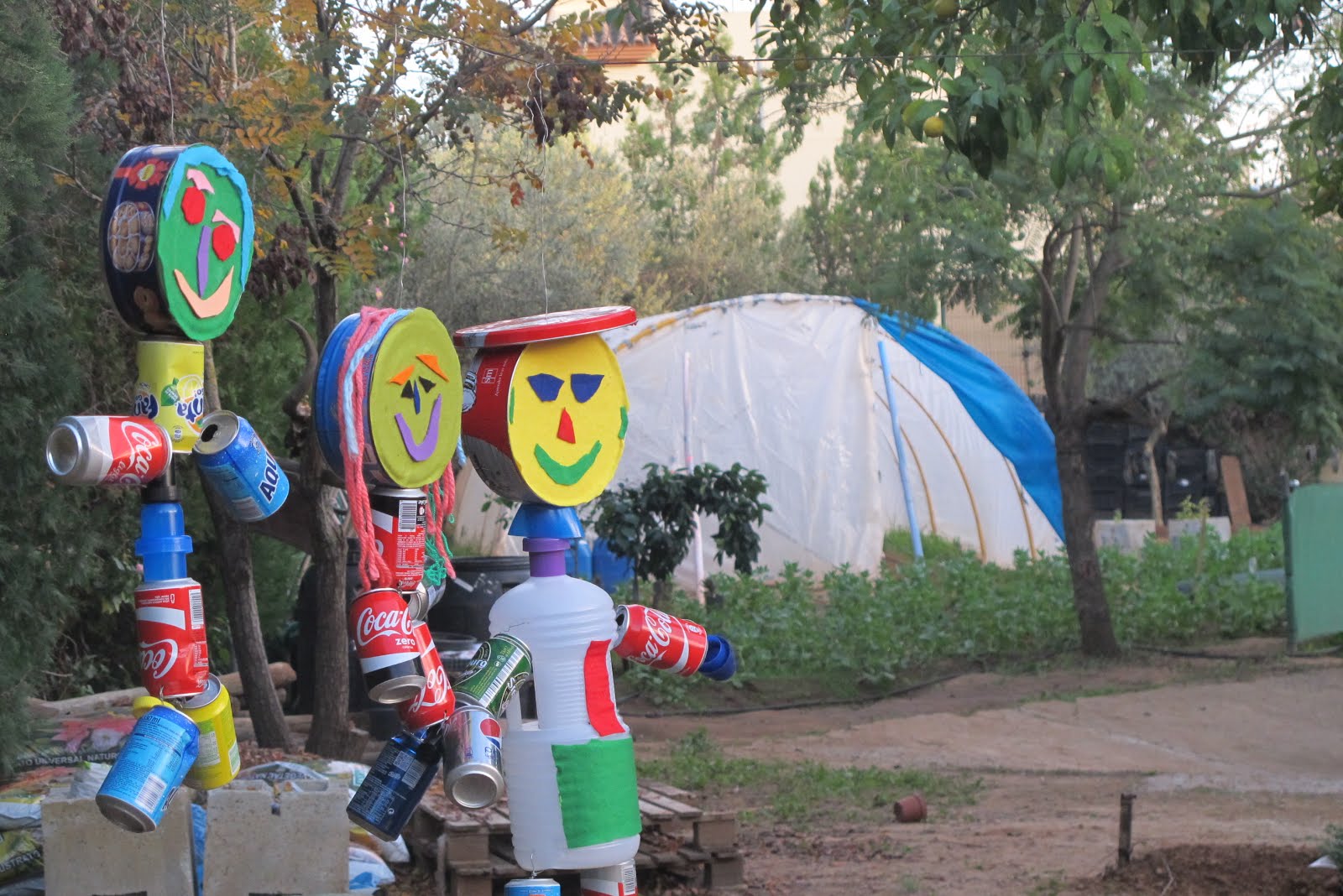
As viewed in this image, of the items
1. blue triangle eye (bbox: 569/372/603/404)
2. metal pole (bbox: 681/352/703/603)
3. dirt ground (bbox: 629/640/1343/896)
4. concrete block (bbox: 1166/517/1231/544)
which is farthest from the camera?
concrete block (bbox: 1166/517/1231/544)

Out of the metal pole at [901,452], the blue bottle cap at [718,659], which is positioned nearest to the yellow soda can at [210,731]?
the blue bottle cap at [718,659]

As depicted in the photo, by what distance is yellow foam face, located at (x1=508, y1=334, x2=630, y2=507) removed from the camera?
3377mm

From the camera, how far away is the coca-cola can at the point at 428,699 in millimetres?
3020

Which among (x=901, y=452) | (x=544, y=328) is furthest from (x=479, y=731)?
(x=901, y=452)

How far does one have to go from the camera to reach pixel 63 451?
284 centimetres

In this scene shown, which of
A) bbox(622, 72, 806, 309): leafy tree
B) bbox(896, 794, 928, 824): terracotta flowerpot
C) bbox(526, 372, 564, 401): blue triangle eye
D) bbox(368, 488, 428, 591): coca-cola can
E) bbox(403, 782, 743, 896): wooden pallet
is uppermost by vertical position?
bbox(622, 72, 806, 309): leafy tree

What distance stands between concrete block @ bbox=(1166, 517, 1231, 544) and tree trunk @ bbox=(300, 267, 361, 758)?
11.9 m

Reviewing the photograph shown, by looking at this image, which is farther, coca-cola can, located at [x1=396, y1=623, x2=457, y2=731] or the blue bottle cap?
the blue bottle cap

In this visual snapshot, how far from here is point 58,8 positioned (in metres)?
5.52

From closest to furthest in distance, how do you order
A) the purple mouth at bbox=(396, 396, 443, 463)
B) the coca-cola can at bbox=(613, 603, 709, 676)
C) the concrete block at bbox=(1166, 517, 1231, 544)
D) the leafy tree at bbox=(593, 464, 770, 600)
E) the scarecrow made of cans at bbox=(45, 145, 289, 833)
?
the scarecrow made of cans at bbox=(45, 145, 289, 833) < the purple mouth at bbox=(396, 396, 443, 463) < the coca-cola can at bbox=(613, 603, 709, 676) < the leafy tree at bbox=(593, 464, 770, 600) < the concrete block at bbox=(1166, 517, 1231, 544)

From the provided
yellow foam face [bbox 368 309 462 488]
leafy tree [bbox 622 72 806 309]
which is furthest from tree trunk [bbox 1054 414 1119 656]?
leafy tree [bbox 622 72 806 309]

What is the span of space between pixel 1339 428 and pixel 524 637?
10567 mm

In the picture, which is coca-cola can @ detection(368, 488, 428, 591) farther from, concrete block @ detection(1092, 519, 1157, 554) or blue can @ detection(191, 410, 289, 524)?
concrete block @ detection(1092, 519, 1157, 554)

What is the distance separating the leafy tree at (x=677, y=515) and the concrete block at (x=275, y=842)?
619cm
